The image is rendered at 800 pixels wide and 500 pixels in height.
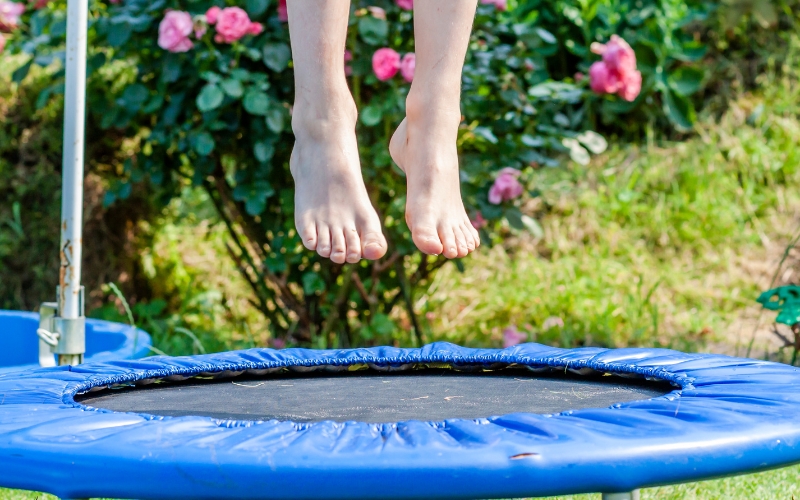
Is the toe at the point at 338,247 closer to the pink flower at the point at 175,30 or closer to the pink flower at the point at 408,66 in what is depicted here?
the pink flower at the point at 408,66

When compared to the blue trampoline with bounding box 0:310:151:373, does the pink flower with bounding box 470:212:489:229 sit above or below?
above

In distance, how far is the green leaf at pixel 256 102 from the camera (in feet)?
7.93

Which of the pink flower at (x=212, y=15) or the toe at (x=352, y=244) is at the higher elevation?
the pink flower at (x=212, y=15)

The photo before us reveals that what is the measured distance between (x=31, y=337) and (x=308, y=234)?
4.53 feet

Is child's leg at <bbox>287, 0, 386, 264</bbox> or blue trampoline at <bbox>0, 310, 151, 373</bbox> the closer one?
child's leg at <bbox>287, 0, 386, 264</bbox>

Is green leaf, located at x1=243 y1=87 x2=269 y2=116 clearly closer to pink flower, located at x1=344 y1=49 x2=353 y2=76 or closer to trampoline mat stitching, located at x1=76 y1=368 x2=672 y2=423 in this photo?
pink flower, located at x1=344 y1=49 x2=353 y2=76

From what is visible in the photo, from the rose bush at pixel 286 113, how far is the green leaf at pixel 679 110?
1188 mm

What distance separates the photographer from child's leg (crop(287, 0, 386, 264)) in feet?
5.16

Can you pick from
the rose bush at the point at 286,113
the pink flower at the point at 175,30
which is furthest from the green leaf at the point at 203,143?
the pink flower at the point at 175,30

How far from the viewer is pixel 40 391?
56.7 inches

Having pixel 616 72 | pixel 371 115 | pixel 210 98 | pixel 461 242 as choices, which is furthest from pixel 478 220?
pixel 461 242

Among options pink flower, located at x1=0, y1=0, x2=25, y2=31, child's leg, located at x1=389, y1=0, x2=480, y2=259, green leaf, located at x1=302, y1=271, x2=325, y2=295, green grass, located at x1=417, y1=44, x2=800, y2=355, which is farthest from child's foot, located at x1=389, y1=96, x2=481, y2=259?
pink flower, located at x1=0, y1=0, x2=25, y2=31

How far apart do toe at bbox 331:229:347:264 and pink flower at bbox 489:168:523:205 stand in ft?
3.53

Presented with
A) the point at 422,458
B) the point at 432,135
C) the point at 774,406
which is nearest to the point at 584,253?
the point at 432,135
